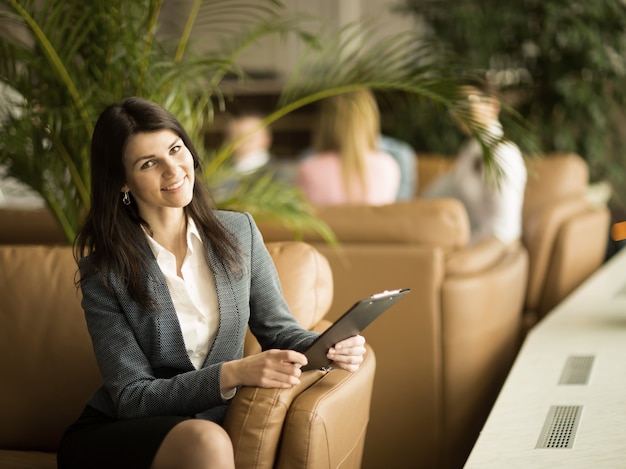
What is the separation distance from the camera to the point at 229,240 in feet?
7.64

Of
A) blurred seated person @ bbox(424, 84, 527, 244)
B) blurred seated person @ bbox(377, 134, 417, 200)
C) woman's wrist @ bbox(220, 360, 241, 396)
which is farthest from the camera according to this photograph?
blurred seated person @ bbox(377, 134, 417, 200)

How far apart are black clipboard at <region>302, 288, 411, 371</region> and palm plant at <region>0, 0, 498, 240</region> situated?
33.7 inches

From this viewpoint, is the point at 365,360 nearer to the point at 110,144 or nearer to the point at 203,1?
the point at 110,144

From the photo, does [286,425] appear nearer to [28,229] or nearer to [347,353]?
[347,353]

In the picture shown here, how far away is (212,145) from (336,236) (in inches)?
243

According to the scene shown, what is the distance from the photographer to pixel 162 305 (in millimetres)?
2219

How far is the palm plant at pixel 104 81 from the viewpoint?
2801mm

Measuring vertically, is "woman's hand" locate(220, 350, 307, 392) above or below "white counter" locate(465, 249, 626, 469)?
above

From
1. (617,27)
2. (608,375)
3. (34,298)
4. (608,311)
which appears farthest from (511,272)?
(617,27)

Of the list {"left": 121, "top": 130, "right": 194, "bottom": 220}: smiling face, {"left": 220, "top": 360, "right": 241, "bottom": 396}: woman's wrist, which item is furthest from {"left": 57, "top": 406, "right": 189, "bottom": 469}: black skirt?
{"left": 121, "top": 130, "right": 194, "bottom": 220}: smiling face

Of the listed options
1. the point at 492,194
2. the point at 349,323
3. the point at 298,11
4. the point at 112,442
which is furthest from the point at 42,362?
the point at 298,11

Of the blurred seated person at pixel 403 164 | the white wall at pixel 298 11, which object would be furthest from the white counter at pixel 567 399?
the white wall at pixel 298 11

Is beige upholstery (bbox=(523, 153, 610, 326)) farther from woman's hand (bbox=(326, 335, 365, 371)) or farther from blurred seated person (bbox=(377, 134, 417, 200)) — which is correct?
woman's hand (bbox=(326, 335, 365, 371))

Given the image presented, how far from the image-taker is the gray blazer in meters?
2.13
